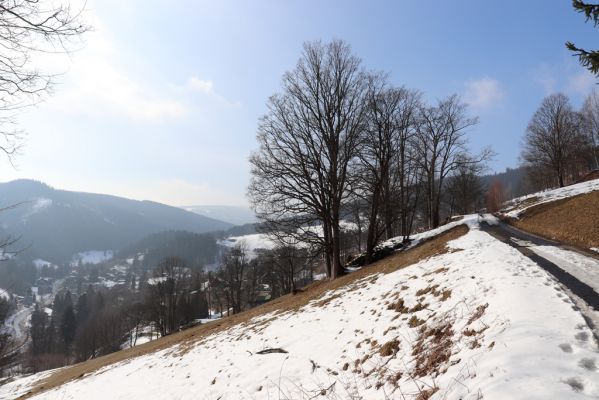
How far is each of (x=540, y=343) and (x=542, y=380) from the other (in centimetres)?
107

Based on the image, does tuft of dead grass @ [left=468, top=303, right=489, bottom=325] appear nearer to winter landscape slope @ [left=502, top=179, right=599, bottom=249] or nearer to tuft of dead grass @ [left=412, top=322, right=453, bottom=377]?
tuft of dead grass @ [left=412, top=322, right=453, bottom=377]

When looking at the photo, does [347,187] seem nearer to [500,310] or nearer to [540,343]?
[500,310]

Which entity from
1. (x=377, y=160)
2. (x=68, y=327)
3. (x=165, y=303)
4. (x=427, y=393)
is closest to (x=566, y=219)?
(x=377, y=160)

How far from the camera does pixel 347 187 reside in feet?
69.3

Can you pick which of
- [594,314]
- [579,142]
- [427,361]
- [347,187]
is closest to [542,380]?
[427,361]

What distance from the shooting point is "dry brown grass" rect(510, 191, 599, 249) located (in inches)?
666

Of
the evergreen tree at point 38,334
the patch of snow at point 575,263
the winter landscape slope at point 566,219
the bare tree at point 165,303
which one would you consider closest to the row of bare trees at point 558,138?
the winter landscape slope at point 566,219

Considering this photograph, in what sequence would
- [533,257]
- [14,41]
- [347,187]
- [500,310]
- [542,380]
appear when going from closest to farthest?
1. [542,380]
2. [14,41]
3. [500,310]
4. [533,257]
5. [347,187]

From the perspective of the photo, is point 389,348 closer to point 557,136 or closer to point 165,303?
point 557,136

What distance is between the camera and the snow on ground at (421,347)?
14.1ft

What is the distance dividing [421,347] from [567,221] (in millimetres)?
20619

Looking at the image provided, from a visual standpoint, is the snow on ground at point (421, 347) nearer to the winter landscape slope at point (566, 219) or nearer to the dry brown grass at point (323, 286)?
the dry brown grass at point (323, 286)

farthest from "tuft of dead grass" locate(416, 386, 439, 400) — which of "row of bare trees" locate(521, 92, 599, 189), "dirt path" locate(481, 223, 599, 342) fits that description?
"row of bare trees" locate(521, 92, 599, 189)

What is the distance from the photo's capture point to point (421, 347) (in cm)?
637
